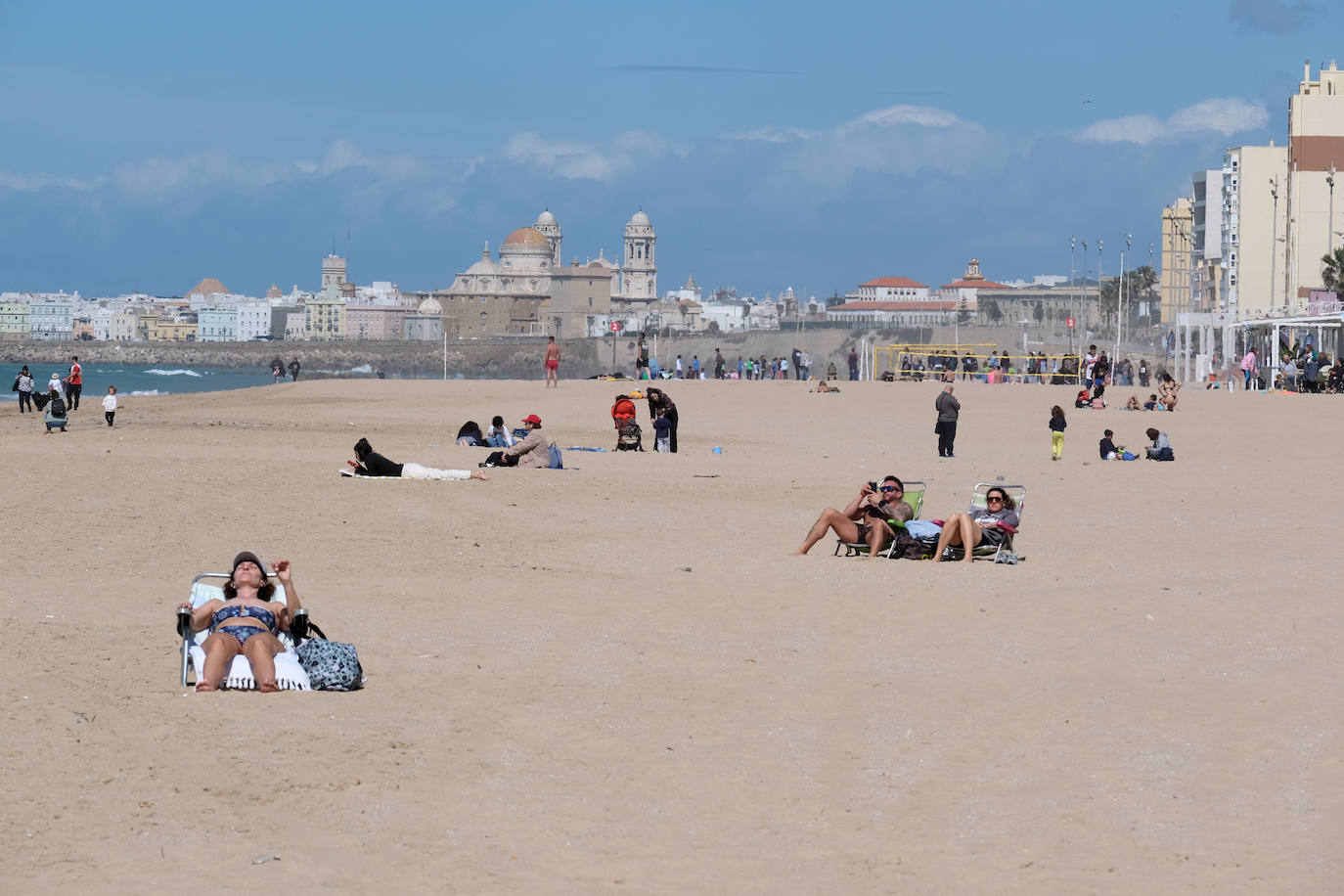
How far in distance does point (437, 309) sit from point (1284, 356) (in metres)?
157

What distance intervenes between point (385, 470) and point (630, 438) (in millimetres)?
6012

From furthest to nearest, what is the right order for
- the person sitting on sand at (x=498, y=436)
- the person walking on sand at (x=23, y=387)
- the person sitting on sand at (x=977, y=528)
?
the person walking on sand at (x=23, y=387) < the person sitting on sand at (x=498, y=436) < the person sitting on sand at (x=977, y=528)

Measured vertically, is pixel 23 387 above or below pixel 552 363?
below

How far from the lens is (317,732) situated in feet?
22.9

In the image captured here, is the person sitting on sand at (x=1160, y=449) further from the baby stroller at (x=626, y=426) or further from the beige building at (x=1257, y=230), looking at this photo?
the beige building at (x=1257, y=230)

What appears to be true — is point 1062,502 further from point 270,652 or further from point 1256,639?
point 270,652

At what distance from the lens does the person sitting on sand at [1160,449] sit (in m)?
21.7

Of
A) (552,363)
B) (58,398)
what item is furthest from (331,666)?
(552,363)

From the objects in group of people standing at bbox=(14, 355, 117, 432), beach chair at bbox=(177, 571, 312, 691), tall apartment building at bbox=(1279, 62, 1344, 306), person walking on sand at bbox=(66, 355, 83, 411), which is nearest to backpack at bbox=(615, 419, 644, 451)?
group of people standing at bbox=(14, 355, 117, 432)

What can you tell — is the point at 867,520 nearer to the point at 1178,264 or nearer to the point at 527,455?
the point at 527,455

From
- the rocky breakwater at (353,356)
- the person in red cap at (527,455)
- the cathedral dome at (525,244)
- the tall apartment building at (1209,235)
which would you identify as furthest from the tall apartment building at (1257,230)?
the cathedral dome at (525,244)

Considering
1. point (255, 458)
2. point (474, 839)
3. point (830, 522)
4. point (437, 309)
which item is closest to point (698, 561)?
point (830, 522)

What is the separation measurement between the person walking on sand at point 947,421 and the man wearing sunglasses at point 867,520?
9142 millimetres

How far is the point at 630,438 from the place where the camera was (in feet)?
75.2
